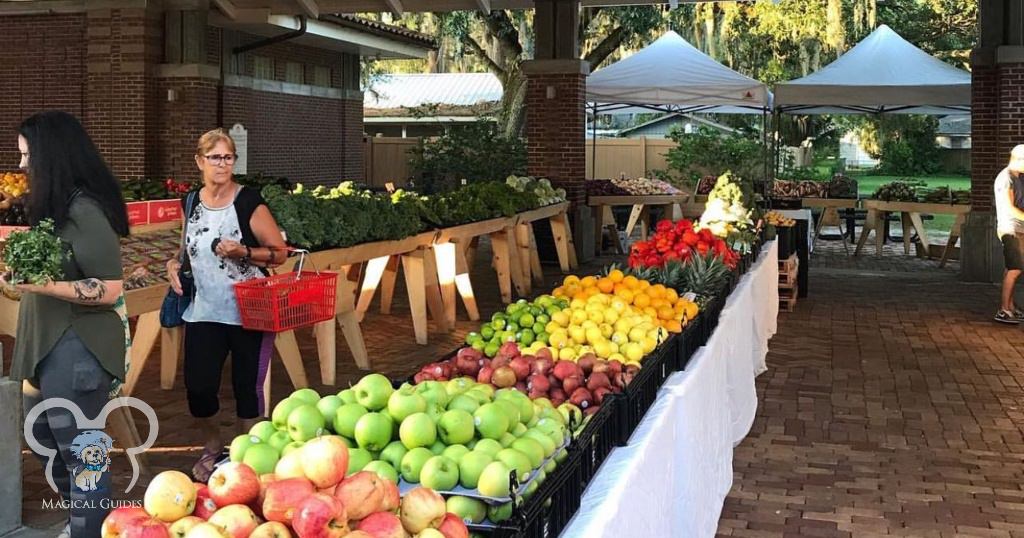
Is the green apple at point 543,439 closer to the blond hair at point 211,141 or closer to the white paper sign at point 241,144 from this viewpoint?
the blond hair at point 211,141

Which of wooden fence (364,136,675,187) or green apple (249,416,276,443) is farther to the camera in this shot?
wooden fence (364,136,675,187)

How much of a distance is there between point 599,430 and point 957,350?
765 cm

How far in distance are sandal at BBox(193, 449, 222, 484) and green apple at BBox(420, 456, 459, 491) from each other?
52 cm

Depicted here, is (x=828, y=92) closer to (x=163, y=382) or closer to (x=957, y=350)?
(x=957, y=350)

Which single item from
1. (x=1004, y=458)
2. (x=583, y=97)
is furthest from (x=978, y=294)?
(x=1004, y=458)

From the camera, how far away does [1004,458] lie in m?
6.64

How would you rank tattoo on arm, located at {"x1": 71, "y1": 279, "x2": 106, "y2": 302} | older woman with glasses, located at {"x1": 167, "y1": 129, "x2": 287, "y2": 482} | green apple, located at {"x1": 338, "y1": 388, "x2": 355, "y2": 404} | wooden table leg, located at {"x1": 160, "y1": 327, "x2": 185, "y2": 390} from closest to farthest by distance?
green apple, located at {"x1": 338, "y1": 388, "x2": 355, "y2": 404} → tattoo on arm, located at {"x1": 71, "y1": 279, "x2": 106, "y2": 302} → older woman with glasses, located at {"x1": 167, "y1": 129, "x2": 287, "y2": 482} → wooden table leg, located at {"x1": 160, "y1": 327, "x2": 185, "y2": 390}

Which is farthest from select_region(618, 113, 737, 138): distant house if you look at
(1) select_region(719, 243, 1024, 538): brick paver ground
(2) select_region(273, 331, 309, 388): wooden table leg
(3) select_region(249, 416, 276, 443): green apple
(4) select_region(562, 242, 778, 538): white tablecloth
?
(3) select_region(249, 416, 276, 443): green apple

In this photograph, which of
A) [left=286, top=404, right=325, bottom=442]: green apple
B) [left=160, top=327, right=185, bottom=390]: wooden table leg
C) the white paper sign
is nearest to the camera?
[left=286, top=404, right=325, bottom=442]: green apple

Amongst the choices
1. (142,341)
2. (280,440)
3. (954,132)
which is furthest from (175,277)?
(954,132)

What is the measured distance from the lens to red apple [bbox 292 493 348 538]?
2205mm

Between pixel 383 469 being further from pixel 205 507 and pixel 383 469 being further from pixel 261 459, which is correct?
pixel 205 507

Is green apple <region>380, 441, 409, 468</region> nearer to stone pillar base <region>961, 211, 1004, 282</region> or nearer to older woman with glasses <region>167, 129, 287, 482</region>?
older woman with glasses <region>167, 129, 287, 482</region>

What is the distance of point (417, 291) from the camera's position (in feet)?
32.4
